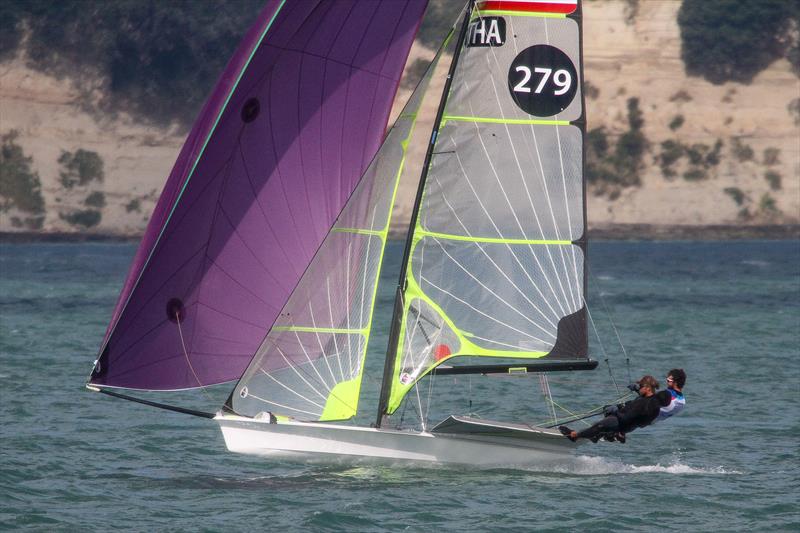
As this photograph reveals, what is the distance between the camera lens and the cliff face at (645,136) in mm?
85375

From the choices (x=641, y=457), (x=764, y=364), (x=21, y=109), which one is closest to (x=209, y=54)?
(x=21, y=109)

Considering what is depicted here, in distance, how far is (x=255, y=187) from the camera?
53.5 ft

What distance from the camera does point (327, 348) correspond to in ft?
54.1

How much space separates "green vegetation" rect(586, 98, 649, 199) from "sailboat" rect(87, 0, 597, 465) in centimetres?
7009

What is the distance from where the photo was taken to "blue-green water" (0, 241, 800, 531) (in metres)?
15.0

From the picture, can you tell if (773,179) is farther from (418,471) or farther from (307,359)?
(307,359)

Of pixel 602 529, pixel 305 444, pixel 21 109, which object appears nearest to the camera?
pixel 602 529

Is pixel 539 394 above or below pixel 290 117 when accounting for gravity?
below

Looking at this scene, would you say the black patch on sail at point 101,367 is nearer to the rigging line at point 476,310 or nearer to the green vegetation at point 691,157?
the rigging line at point 476,310

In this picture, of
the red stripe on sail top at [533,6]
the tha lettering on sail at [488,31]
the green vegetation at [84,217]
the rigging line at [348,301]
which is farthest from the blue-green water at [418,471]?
the green vegetation at [84,217]

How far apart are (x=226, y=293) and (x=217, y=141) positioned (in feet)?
5.64

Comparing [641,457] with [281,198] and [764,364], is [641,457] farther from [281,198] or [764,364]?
[764,364]

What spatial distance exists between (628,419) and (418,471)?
8.04 ft

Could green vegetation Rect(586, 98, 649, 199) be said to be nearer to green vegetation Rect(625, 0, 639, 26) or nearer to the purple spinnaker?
green vegetation Rect(625, 0, 639, 26)
